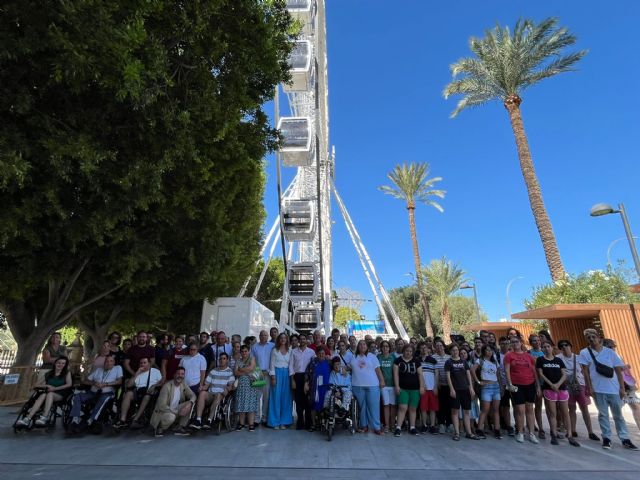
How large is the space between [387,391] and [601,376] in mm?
3387

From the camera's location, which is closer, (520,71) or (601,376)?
(601,376)

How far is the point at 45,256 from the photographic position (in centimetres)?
877

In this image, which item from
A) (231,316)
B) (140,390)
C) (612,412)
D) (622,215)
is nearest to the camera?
(612,412)

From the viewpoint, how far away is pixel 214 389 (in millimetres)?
6594

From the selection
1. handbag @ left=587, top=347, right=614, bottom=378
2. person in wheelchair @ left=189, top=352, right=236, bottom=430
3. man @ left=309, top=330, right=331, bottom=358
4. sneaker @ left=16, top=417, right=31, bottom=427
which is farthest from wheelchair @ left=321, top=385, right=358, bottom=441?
sneaker @ left=16, top=417, right=31, bottom=427

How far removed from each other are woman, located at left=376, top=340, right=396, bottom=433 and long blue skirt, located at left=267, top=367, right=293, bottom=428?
1712mm

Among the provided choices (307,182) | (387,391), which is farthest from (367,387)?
(307,182)

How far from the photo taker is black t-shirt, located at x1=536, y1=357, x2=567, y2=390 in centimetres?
645

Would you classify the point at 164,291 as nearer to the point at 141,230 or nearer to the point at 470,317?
the point at 141,230

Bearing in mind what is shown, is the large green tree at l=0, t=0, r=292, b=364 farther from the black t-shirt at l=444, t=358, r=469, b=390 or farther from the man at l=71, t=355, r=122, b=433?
the black t-shirt at l=444, t=358, r=469, b=390

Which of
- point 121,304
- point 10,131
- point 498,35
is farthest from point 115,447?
point 498,35

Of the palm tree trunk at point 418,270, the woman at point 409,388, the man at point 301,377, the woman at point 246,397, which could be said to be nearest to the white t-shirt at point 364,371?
the woman at point 409,388

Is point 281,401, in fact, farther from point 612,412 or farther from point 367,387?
point 612,412

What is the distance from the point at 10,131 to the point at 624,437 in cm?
969
